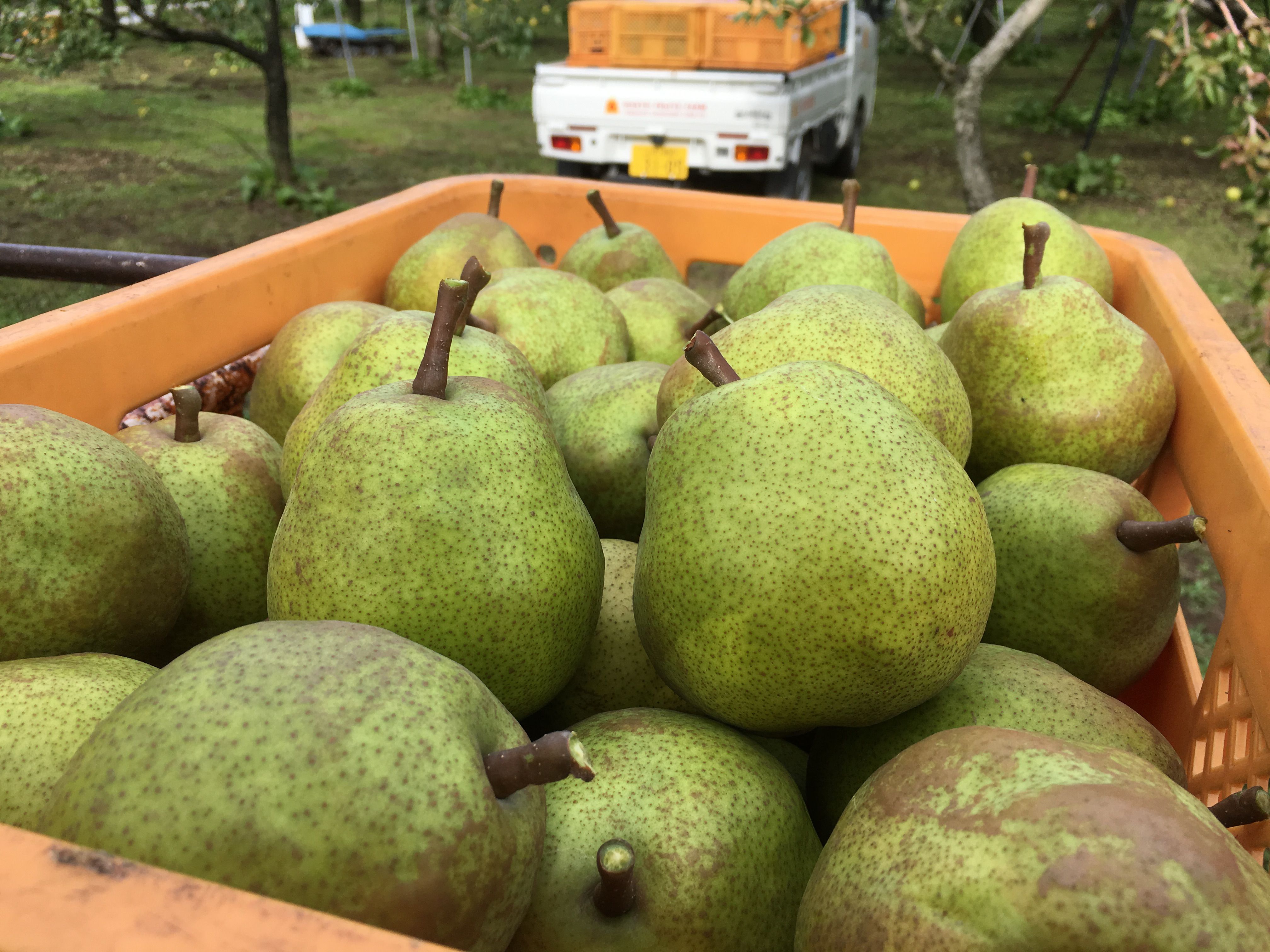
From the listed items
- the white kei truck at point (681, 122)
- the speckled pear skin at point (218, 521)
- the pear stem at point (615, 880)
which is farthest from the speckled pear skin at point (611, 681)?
the white kei truck at point (681, 122)

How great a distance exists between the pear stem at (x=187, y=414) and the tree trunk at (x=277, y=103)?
6.80 m

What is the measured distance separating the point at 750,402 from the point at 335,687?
0.74m

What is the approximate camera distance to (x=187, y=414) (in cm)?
203

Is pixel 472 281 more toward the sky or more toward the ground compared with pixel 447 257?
more toward the sky

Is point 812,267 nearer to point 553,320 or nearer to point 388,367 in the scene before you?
point 553,320

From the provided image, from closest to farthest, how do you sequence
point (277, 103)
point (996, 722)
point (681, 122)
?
1. point (996, 722)
2. point (681, 122)
3. point (277, 103)

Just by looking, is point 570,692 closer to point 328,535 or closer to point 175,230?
point 328,535

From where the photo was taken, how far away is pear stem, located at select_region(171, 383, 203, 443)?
200cm

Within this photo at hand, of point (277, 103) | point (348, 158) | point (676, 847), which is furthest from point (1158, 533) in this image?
point (348, 158)

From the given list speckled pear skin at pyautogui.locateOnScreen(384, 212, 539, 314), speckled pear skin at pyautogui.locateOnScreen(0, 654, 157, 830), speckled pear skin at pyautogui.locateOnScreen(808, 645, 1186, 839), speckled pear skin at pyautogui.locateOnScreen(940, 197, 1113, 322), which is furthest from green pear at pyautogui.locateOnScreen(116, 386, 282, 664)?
speckled pear skin at pyautogui.locateOnScreen(940, 197, 1113, 322)

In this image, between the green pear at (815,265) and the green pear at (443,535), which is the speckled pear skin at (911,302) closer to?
the green pear at (815,265)

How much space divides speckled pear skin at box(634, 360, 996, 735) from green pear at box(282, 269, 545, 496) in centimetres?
46

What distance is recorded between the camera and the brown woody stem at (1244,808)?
1201 millimetres

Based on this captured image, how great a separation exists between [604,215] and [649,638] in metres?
1.95
